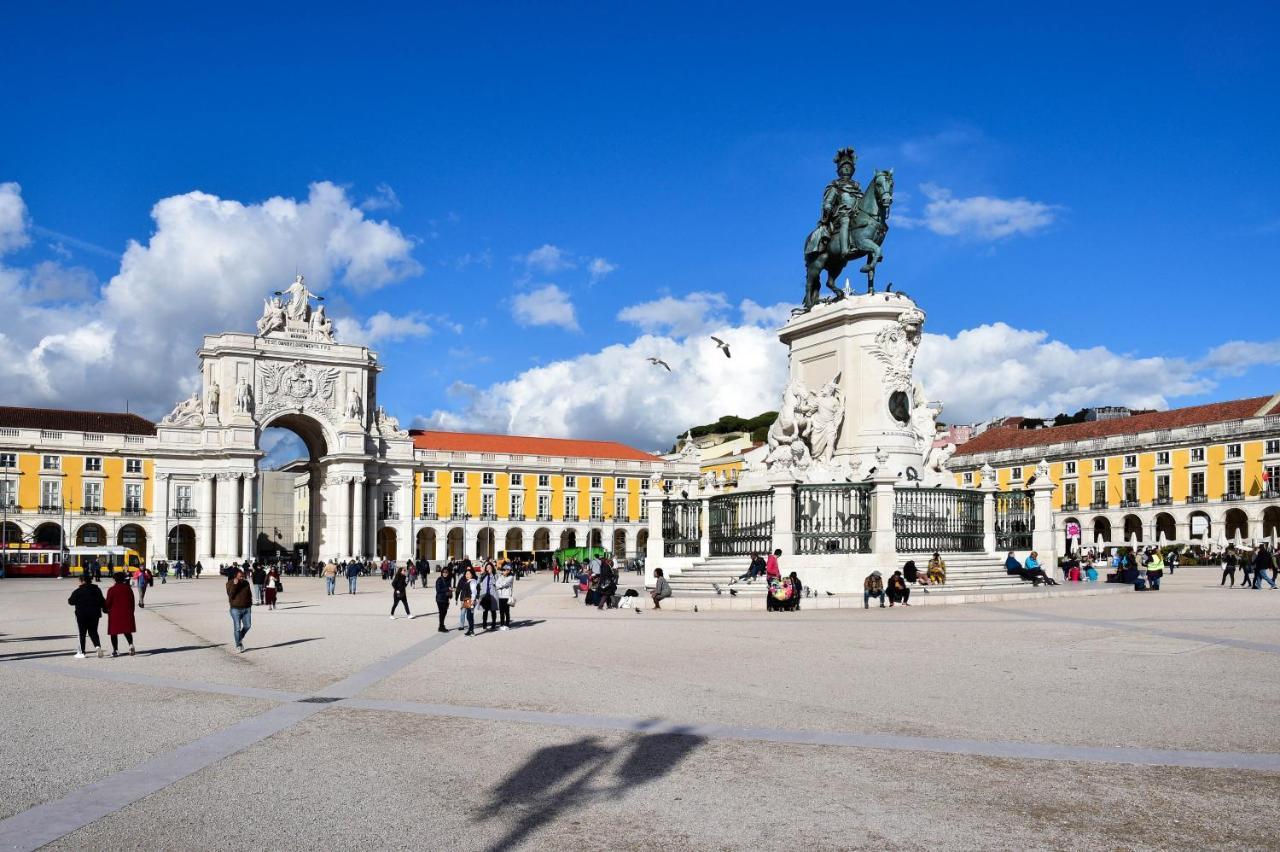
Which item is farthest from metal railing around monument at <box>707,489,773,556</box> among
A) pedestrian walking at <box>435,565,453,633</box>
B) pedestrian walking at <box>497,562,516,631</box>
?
pedestrian walking at <box>435,565,453,633</box>

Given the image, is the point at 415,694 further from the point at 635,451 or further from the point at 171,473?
the point at 635,451

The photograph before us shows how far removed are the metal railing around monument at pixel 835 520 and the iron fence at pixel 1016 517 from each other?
5128 millimetres

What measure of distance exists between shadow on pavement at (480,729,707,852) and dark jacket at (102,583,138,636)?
905 centimetres

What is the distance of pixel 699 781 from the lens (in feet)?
23.5

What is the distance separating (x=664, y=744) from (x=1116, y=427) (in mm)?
71764

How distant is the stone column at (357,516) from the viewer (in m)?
75.8

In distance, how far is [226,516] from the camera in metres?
72.2

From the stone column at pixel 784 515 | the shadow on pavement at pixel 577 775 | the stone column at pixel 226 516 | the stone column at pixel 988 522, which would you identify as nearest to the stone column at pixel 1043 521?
the stone column at pixel 988 522

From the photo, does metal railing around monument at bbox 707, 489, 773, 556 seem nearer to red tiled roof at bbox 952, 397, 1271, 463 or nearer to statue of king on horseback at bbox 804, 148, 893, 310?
statue of king on horseback at bbox 804, 148, 893, 310

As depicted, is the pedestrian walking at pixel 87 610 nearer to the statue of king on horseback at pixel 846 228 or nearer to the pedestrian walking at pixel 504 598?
the pedestrian walking at pixel 504 598

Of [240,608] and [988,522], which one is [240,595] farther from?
[988,522]

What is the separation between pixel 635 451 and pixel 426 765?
9007cm

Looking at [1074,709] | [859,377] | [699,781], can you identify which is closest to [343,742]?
[699,781]

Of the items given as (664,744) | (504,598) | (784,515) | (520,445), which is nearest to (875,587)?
(784,515)
